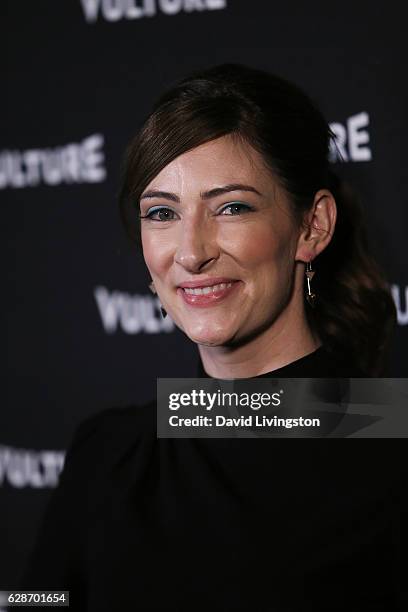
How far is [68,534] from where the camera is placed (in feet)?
4.13

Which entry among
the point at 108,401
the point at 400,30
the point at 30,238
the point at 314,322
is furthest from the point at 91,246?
the point at 400,30

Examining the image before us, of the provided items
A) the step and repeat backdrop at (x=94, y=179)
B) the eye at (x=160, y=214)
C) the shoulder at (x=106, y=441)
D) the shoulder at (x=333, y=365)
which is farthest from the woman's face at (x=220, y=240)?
the step and repeat backdrop at (x=94, y=179)

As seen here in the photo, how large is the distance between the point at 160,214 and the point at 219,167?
11cm

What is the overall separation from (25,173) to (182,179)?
0.71m

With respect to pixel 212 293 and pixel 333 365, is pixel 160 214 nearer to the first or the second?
pixel 212 293

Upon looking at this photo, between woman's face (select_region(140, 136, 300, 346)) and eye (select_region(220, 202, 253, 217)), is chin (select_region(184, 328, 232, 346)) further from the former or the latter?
eye (select_region(220, 202, 253, 217))

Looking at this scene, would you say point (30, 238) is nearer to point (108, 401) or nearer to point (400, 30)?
point (108, 401)

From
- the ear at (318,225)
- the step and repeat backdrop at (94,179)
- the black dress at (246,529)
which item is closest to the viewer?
the black dress at (246,529)

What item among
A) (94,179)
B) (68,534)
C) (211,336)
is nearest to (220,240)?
(211,336)

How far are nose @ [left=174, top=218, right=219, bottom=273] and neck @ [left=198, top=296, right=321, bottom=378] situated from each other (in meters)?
0.16

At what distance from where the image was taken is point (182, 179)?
1110 mm

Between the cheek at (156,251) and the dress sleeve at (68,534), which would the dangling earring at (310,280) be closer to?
the cheek at (156,251)

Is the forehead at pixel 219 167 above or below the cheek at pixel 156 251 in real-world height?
above

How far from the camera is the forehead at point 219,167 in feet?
3.61
